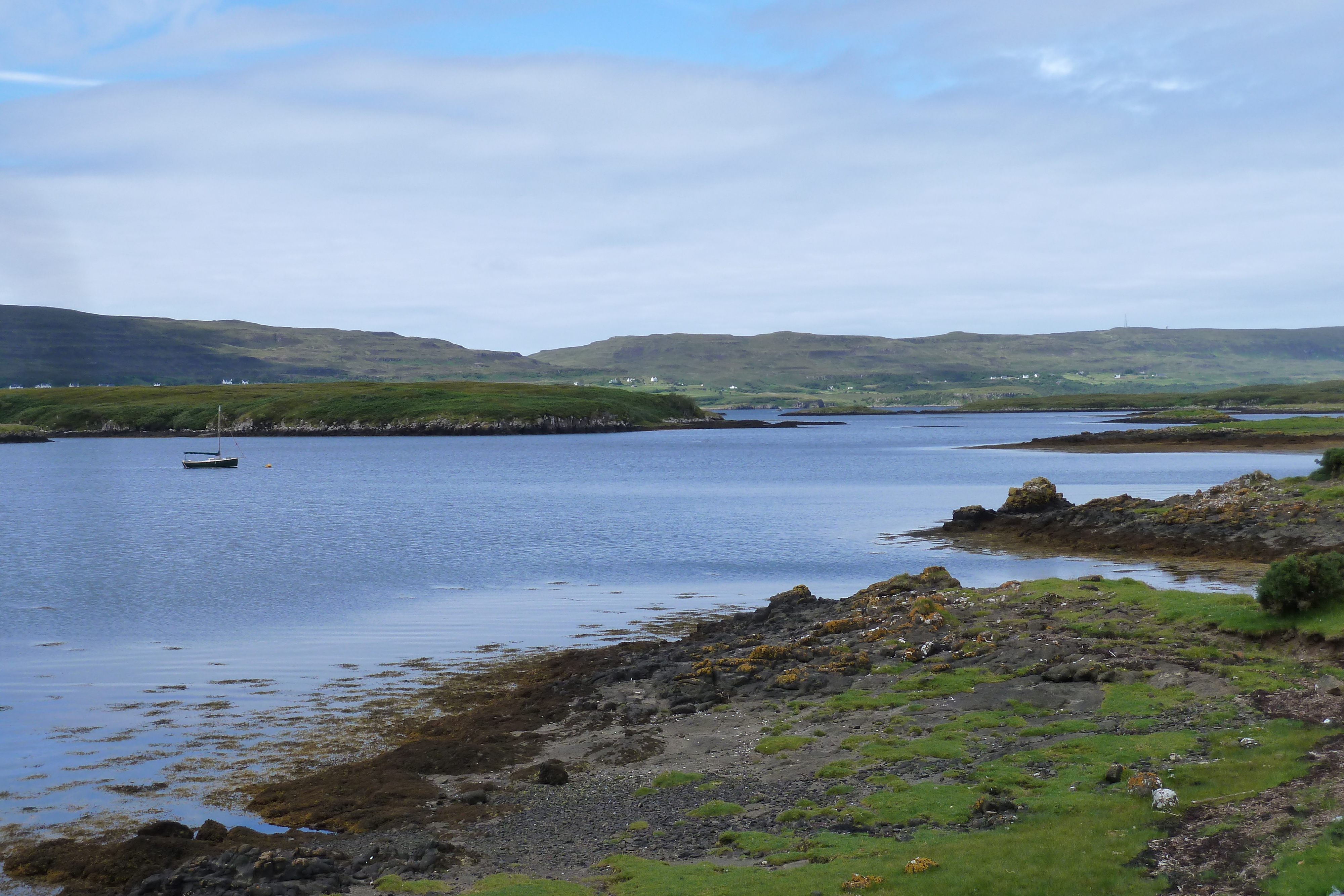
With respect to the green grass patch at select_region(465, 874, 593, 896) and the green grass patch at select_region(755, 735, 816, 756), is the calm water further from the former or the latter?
the green grass patch at select_region(755, 735, 816, 756)

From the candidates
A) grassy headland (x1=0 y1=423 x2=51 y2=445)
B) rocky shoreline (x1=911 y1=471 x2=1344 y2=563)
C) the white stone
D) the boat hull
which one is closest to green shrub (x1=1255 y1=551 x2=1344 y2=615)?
the white stone

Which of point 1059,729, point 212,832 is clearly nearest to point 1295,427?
point 1059,729

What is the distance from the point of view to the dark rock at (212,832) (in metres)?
15.0

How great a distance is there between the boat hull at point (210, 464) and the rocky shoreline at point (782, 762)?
110 metres

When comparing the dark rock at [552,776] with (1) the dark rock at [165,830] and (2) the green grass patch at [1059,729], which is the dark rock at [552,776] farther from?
(2) the green grass patch at [1059,729]

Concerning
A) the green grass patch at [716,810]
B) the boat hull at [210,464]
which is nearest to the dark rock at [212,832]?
the green grass patch at [716,810]

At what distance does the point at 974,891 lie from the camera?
1177cm

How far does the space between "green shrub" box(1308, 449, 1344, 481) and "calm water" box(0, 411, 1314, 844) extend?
48.8 ft

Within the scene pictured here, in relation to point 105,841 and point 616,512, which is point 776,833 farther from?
point 616,512

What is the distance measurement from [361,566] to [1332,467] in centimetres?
4637

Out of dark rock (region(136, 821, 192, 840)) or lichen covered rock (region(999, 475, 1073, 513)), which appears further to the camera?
lichen covered rock (region(999, 475, 1073, 513))

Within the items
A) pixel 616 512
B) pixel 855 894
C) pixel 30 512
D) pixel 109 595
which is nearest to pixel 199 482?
pixel 30 512

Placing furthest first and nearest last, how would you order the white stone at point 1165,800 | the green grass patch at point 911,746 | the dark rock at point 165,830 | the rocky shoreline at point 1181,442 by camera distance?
the rocky shoreline at point 1181,442
the green grass patch at point 911,746
the dark rock at point 165,830
the white stone at point 1165,800

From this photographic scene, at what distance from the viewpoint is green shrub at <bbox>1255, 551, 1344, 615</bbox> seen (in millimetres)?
23594
